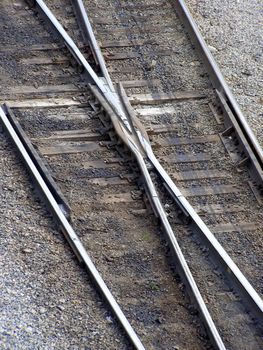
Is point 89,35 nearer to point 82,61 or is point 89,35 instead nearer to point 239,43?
point 82,61

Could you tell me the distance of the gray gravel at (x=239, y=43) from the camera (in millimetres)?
12227

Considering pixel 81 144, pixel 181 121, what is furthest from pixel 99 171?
pixel 181 121

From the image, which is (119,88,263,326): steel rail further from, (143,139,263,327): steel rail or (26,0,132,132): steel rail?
(26,0,132,132): steel rail

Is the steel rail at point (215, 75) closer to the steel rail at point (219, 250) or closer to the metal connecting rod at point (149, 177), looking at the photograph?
the steel rail at point (219, 250)

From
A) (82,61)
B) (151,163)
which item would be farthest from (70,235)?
(82,61)

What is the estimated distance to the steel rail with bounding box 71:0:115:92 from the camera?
12172 mm

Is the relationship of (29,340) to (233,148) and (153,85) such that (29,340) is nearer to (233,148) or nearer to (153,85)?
(233,148)

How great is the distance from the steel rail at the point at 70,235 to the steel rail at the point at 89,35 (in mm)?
1610

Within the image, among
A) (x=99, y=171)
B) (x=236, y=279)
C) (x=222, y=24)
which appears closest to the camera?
(x=236, y=279)

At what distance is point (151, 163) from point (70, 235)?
5.22 ft

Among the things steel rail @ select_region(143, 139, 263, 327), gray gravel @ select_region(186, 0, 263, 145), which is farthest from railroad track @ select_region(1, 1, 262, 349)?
gray gravel @ select_region(186, 0, 263, 145)

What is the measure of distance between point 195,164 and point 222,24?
12.0 feet

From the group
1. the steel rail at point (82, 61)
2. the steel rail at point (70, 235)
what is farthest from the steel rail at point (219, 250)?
the steel rail at point (70, 235)

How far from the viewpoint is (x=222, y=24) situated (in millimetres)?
13906
